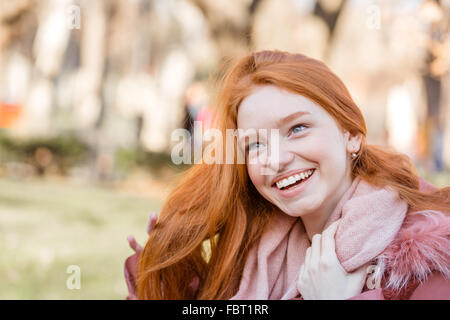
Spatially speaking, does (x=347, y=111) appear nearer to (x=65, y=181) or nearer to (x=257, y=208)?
(x=257, y=208)

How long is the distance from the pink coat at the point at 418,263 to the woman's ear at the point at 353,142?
41 cm

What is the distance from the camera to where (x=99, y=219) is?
7.14m

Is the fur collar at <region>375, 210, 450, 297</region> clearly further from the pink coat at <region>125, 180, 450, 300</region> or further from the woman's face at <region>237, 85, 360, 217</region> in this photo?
the woman's face at <region>237, 85, 360, 217</region>

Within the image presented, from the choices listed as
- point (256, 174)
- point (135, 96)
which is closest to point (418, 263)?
point (256, 174)

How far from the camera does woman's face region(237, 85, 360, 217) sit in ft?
6.05

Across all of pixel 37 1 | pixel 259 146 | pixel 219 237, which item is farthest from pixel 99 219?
pixel 37 1

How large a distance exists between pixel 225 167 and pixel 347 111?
608mm

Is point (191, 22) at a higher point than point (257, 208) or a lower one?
higher

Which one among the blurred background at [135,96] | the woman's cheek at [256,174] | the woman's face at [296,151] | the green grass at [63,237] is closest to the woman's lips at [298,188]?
the woman's face at [296,151]

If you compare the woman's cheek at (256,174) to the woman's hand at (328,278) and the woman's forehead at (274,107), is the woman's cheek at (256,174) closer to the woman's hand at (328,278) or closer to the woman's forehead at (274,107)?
the woman's forehead at (274,107)

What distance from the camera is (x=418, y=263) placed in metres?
1.62

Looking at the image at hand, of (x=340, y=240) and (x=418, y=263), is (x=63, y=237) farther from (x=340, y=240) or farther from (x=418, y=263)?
(x=418, y=263)

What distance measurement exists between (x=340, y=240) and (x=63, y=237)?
17.0 ft

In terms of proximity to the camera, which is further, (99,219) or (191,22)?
(191,22)
